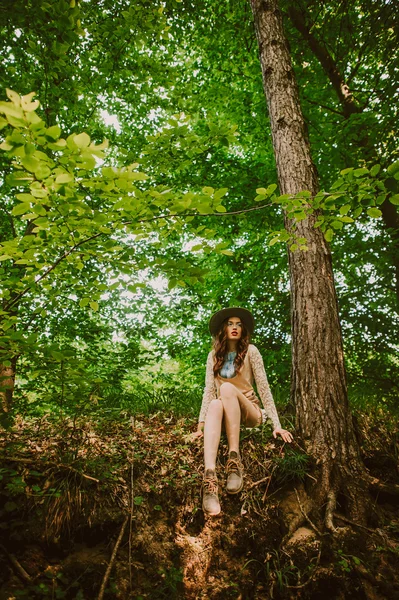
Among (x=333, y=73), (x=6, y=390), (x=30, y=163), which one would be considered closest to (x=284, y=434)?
(x=6, y=390)

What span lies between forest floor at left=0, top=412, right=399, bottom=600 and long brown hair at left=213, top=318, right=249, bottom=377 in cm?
97

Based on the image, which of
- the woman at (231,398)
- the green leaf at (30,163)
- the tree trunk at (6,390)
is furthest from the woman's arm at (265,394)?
the green leaf at (30,163)

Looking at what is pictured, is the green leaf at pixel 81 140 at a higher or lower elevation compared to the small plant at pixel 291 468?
higher

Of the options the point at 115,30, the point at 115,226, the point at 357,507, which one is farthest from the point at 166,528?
the point at 115,30

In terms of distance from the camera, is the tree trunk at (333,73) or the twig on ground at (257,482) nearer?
the twig on ground at (257,482)

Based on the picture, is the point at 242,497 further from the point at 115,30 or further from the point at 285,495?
the point at 115,30

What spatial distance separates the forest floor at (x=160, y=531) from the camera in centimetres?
228

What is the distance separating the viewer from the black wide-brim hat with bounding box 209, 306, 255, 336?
13.6ft

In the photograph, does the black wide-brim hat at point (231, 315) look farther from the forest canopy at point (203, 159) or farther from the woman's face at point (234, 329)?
the forest canopy at point (203, 159)

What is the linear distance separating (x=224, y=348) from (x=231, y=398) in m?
0.84

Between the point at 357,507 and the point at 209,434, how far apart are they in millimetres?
1480

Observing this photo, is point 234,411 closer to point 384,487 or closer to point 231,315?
point 231,315

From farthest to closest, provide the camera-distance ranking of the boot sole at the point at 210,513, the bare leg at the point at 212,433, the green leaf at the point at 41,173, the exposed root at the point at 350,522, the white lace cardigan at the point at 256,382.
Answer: the white lace cardigan at the point at 256,382 < the bare leg at the point at 212,433 < the exposed root at the point at 350,522 < the boot sole at the point at 210,513 < the green leaf at the point at 41,173

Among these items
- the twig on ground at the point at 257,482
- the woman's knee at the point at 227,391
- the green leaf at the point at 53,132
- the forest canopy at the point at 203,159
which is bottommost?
the twig on ground at the point at 257,482
